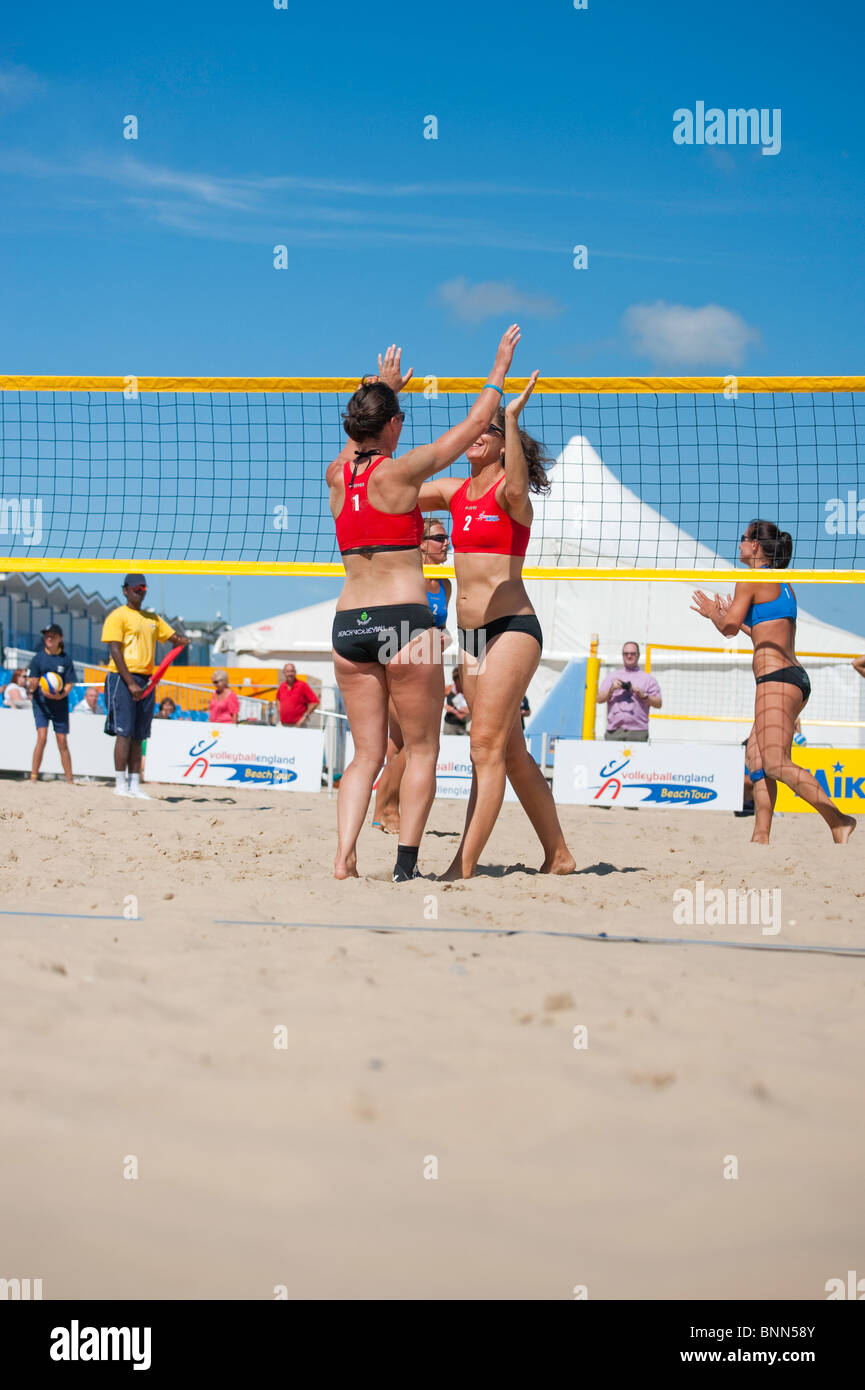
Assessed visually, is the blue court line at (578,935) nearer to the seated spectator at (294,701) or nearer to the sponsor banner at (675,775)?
the sponsor banner at (675,775)

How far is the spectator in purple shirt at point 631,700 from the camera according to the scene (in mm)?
11047

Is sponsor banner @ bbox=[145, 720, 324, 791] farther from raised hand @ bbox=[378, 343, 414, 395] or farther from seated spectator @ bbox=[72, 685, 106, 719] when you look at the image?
raised hand @ bbox=[378, 343, 414, 395]

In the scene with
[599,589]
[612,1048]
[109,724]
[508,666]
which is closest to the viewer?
[612,1048]

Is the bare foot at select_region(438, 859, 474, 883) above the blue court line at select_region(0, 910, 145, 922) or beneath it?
beneath

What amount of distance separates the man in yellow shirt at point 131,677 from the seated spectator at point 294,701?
5095 millimetres

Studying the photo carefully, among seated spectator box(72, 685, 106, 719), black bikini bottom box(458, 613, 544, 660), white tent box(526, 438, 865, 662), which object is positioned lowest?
black bikini bottom box(458, 613, 544, 660)

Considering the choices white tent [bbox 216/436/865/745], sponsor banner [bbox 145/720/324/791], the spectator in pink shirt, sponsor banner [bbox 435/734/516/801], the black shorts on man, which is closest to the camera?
the black shorts on man

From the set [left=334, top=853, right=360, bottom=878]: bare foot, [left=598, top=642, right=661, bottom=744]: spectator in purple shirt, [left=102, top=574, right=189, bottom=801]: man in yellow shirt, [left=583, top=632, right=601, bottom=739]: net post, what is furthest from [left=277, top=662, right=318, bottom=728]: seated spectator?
[left=334, top=853, right=360, bottom=878]: bare foot

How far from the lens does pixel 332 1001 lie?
2.16 m

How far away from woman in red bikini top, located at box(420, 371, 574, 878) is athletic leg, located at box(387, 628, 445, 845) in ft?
0.81

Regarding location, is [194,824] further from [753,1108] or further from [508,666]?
[753,1108]

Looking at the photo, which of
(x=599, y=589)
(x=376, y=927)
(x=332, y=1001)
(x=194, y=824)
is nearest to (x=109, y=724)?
(x=194, y=824)

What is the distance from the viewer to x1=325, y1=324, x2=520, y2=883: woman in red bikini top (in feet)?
Answer: 12.7

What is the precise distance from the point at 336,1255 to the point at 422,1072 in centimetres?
47
